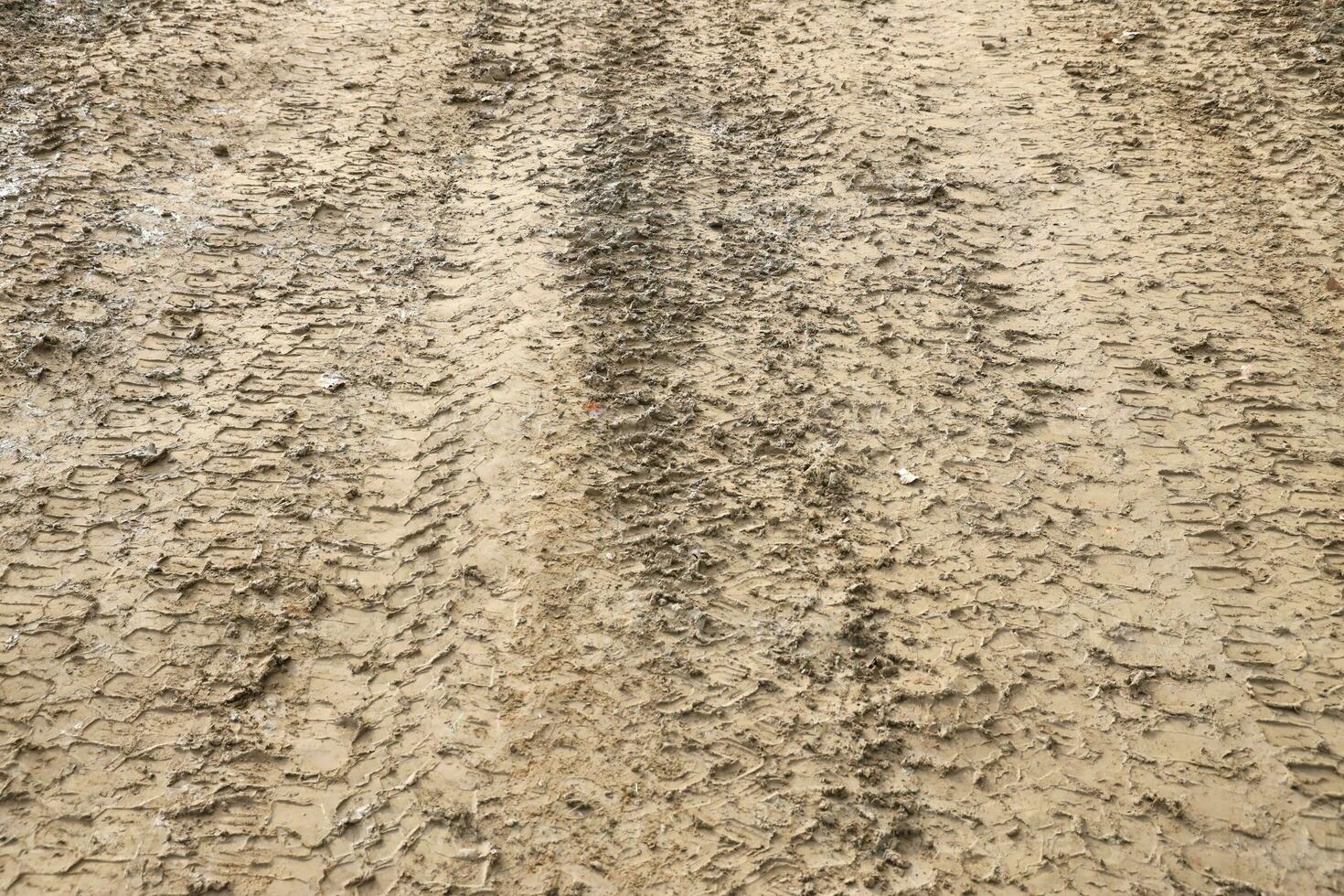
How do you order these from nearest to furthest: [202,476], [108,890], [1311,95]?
1. [108,890]
2. [202,476]
3. [1311,95]

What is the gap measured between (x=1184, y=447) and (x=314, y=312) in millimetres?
3241

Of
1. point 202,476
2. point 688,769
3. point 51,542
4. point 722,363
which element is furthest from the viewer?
point 722,363

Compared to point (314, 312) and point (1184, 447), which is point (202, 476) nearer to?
point (314, 312)

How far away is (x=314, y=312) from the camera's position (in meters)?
3.53

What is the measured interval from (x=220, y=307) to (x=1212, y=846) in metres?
3.69

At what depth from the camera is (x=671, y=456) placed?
3.12 m

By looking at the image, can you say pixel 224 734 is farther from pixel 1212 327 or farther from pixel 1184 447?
pixel 1212 327

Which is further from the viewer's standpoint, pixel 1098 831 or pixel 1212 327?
pixel 1212 327

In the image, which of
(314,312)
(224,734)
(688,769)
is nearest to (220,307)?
(314,312)

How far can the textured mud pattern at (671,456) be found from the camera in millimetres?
2357

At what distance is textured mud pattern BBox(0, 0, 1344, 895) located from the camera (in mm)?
2357

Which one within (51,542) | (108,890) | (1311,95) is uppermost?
(1311,95)

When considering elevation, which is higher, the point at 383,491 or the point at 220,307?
the point at 220,307

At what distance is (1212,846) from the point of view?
2.30 meters
